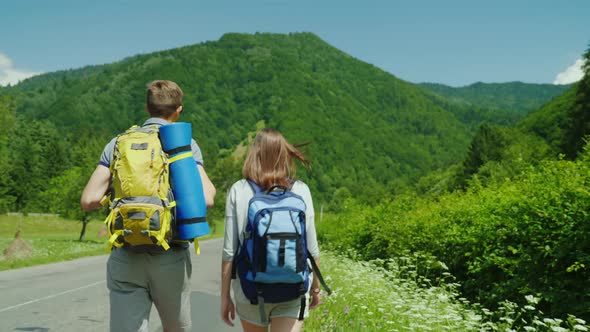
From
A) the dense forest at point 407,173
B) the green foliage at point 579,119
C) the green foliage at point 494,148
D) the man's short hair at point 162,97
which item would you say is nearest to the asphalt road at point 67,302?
the dense forest at point 407,173

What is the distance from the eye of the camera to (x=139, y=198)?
3.28m

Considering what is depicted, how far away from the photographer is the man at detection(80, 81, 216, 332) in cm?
335

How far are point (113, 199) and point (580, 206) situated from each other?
5.19 metres

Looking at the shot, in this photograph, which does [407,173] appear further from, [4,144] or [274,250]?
[274,250]

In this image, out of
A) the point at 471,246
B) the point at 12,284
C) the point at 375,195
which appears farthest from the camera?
the point at 375,195

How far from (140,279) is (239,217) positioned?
67 cm

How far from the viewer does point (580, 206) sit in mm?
6430

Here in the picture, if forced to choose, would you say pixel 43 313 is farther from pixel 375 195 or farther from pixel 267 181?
pixel 375 195

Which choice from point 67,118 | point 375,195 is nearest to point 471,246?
point 375,195

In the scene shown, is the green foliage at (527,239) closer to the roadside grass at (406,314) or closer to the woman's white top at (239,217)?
the roadside grass at (406,314)

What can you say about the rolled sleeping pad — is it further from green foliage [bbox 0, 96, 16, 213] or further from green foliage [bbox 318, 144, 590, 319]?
green foliage [bbox 0, 96, 16, 213]

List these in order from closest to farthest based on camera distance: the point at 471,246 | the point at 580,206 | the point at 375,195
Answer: the point at 580,206, the point at 471,246, the point at 375,195

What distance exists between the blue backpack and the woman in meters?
0.07

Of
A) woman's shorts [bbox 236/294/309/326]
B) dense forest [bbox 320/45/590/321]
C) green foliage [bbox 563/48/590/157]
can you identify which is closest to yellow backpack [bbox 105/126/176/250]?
woman's shorts [bbox 236/294/309/326]
